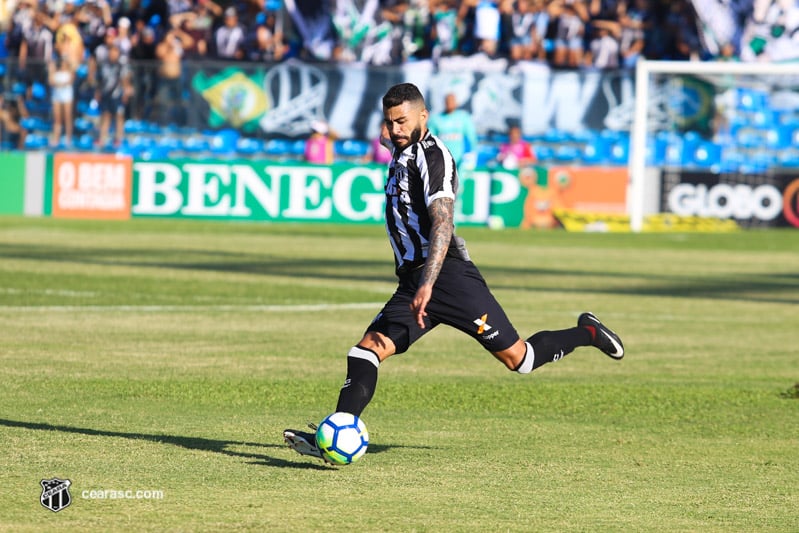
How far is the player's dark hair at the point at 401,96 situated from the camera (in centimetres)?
714

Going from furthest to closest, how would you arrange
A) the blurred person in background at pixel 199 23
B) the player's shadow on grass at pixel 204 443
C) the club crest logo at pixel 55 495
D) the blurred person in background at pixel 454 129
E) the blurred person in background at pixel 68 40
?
the blurred person in background at pixel 199 23 → the blurred person in background at pixel 68 40 → the blurred person in background at pixel 454 129 → the player's shadow on grass at pixel 204 443 → the club crest logo at pixel 55 495

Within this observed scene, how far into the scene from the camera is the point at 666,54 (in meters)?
33.8

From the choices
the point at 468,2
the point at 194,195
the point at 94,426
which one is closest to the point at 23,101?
the point at 194,195

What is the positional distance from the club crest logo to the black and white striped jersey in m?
2.04

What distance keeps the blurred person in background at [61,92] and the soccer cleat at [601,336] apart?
78.0 feet

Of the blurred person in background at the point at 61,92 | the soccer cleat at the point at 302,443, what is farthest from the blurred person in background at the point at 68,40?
the soccer cleat at the point at 302,443

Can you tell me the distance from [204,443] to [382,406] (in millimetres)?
1967

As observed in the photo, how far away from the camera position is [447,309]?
7.49 meters

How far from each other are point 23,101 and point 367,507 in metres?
26.0

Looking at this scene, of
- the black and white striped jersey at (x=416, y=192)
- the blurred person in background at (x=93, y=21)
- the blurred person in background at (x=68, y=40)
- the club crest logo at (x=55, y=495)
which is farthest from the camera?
the blurred person in background at (x=93, y=21)

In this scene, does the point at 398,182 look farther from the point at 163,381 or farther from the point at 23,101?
the point at 23,101

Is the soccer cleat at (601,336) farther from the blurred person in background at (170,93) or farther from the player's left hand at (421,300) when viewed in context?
the blurred person in background at (170,93)

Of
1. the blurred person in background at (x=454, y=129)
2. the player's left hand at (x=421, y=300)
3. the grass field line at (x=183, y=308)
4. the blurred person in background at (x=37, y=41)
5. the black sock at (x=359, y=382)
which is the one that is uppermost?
the blurred person in background at (x=37, y=41)

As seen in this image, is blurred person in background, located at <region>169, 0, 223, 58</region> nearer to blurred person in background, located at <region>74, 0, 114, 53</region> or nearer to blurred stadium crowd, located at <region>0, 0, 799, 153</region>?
blurred stadium crowd, located at <region>0, 0, 799, 153</region>
